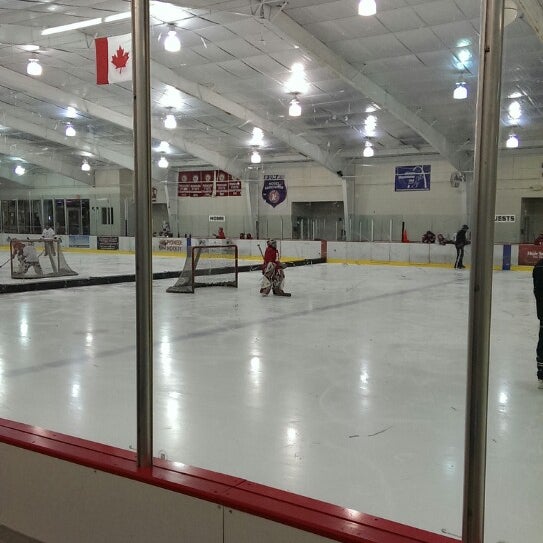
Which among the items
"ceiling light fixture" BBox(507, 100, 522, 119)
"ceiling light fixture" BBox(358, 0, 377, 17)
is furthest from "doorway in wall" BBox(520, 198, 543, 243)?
"ceiling light fixture" BBox(358, 0, 377, 17)

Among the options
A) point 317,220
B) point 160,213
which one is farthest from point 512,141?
point 160,213

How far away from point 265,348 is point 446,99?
1216cm

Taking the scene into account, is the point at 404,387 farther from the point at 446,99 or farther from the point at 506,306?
the point at 446,99

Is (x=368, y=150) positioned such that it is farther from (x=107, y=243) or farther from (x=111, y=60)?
(x=111, y=60)

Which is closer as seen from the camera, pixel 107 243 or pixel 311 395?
pixel 311 395

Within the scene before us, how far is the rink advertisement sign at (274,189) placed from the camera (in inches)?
1048

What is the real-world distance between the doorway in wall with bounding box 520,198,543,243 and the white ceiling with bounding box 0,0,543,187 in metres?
2.46

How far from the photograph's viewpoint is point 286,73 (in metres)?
14.4

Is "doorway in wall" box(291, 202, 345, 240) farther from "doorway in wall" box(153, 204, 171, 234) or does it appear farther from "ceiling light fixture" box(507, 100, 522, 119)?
"ceiling light fixture" box(507, 100, 522, 119)

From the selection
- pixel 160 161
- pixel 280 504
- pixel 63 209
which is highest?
pixel 160 161

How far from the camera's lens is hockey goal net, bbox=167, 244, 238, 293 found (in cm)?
1211

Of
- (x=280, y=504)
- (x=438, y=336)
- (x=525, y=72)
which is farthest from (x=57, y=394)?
(x=525, y=72)

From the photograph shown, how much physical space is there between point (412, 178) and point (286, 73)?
10.5 m

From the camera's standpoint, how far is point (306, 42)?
11.9 m
